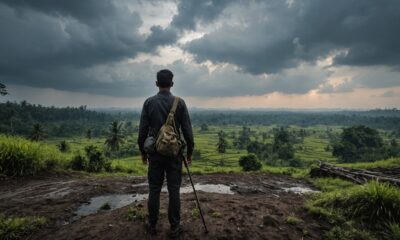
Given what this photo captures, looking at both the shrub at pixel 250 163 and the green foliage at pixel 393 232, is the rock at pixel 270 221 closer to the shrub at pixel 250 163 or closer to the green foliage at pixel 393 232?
the green foliage at pixel 393 232

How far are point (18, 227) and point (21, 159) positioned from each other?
594cm

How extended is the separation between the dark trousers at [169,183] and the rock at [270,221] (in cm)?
181

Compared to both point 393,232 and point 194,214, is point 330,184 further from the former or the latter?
point 194,214

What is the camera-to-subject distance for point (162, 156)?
180 inches

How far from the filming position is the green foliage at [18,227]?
4906 mm

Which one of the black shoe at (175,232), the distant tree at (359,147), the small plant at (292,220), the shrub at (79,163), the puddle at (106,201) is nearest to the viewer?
the black shoe at (175,232)

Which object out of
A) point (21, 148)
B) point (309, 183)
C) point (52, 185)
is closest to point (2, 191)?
point (52, 185)

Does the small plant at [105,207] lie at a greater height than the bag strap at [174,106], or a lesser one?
lesser

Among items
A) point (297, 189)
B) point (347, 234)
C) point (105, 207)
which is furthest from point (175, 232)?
point (297, 189)

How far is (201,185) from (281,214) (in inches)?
168

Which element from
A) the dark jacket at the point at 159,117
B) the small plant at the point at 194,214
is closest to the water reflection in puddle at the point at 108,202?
the small plant at the point at 194,214

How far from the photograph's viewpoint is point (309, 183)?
1155cm

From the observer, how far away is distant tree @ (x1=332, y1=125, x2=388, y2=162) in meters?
60.0

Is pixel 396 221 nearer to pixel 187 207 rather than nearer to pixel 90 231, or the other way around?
pixel 187 207
